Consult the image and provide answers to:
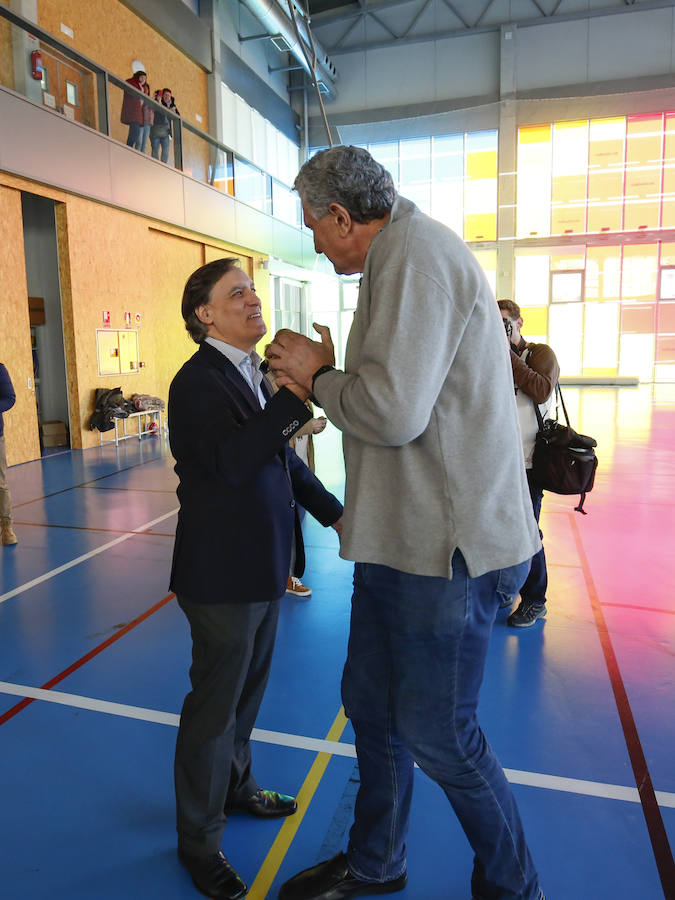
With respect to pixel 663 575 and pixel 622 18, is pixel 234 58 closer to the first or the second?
pixel 622 18

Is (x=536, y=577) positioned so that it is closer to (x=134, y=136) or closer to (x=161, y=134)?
(x=134, y=136)

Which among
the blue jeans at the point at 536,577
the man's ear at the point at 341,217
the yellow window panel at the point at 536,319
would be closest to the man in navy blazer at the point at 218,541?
the man's ear at the point at 341,217

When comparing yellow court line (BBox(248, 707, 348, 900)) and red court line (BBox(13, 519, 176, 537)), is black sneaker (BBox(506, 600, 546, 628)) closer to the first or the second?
yellow court line (BBox(248, 707, 348, 900))

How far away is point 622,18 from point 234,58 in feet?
39.6

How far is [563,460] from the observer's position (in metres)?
3.57

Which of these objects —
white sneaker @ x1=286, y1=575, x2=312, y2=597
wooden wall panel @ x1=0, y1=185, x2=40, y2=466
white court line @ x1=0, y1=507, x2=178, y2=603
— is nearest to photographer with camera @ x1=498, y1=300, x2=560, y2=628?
white sneaker @ x1=286, y1=575, x2=312, y2=597

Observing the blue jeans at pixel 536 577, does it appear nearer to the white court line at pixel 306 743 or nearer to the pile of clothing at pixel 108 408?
the white court line at pixel 306 743

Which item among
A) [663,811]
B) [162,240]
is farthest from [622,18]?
[663,811]

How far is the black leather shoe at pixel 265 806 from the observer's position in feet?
7.19

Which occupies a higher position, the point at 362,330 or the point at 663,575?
the point at 362,330

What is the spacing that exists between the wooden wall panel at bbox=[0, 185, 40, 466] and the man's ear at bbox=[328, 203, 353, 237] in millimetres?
8902

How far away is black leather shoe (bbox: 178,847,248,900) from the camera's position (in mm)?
1866

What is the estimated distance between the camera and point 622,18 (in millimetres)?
19766

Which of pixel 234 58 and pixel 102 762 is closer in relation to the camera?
pixel 102 762
